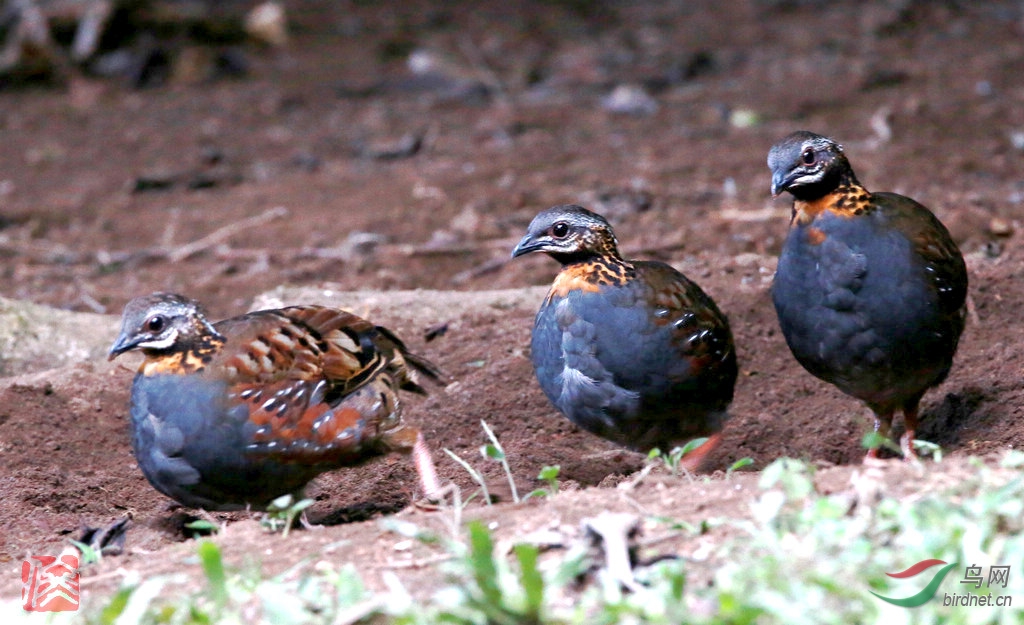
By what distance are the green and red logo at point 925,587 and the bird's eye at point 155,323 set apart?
110 inches

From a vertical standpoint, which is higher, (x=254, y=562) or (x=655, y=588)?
(x=655, y=588)

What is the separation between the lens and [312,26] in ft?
52.0

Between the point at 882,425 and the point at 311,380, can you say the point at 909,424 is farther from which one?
the point at 311,380

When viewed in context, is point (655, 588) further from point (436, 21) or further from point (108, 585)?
point (436, 21)

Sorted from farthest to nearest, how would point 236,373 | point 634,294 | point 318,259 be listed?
point 318,259 → point 634,294 → point 236,373

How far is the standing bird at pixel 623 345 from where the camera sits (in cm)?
504

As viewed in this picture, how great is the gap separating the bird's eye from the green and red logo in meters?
2.79

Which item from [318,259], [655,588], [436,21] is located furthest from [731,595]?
[436,21]

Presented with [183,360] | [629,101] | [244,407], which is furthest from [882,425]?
[629,101]

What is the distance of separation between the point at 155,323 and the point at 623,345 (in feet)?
5.93

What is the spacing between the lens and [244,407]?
4656 millimetres

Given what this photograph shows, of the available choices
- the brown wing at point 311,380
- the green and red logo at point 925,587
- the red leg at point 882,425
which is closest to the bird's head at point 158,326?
the brown wing at point 311,380

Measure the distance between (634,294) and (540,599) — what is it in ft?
7.12

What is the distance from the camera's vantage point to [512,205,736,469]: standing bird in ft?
16.5
